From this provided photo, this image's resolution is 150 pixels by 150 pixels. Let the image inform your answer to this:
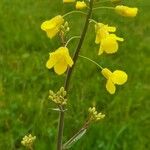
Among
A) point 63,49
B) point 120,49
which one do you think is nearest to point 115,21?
point 120,49

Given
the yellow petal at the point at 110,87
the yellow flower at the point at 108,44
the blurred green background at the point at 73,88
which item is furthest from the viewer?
the blurred green background at the point at 73,88

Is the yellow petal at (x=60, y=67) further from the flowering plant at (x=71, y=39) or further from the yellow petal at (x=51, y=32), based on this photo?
the yellow petal at (x=51, y=32)

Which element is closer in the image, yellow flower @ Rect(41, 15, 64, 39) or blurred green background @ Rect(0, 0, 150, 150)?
yellow flower @ Rect(41, 15, 64, 39)

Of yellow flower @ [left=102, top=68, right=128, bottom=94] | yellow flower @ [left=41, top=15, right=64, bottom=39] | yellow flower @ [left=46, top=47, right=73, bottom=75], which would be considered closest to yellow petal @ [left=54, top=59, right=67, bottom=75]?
yellow flower @ [left=46, top=47, right=73, bottom=75]

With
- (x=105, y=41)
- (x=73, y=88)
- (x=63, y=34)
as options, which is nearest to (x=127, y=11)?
(x=105, y=41)

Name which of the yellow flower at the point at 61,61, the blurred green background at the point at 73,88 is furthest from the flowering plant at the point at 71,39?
the blurred green background at the point at 73,88

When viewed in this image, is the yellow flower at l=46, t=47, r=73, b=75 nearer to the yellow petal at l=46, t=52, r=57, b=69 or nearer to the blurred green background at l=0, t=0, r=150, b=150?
the yellow petal at l=46, t=52, r=57, b=69

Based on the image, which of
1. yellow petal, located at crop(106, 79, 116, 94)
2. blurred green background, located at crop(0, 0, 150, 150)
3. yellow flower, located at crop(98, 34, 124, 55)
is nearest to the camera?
yellow flower, located at crop(98, 34, 124, 55)

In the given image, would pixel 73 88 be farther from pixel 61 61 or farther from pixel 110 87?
pixel 61 61
